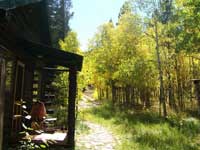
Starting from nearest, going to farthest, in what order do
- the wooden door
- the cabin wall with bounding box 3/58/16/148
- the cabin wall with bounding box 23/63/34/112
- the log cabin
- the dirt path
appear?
the log cabin → the cabin wall with bounding box 3/58/16/148 → the wooden door → the dirt path → the cabin wall with bounding box 23/63/34/112

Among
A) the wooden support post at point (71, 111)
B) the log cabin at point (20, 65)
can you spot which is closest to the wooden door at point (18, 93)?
the log cabin at point (20, 65)

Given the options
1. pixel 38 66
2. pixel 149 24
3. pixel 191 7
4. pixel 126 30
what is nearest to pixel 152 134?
pixel 38 66

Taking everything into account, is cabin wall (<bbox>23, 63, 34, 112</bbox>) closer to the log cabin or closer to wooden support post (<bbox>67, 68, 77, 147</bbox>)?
the log cabin

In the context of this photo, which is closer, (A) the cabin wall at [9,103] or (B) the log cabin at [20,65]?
(B) the log cabin at [20,65]

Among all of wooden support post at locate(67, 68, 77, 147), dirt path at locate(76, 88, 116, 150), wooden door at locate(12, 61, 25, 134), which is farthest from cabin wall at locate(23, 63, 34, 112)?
wooden support post at locate(67, 68, 77, 147)

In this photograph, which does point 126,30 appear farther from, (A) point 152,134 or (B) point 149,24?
(A) point 152,134

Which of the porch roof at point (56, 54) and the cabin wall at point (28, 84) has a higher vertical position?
the porch roof at point (56, 54)

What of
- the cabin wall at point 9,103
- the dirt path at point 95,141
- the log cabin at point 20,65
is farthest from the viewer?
the dirt path at point 95,141

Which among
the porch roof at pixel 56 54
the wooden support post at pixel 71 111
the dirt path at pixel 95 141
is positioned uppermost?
the porch roof at pixel 56 54

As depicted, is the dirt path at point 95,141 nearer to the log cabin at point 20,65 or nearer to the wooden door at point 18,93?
the log cabin at point 20,65

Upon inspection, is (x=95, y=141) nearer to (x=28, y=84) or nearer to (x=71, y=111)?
(x=71, y=111)

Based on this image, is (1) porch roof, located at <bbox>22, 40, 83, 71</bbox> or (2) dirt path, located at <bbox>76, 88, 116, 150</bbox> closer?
(1) porch roof, located at <bbox>22, 40, 83, 71</bbox>

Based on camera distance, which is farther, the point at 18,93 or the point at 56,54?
the point at 18,93

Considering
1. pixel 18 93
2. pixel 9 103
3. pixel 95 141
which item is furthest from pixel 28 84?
pixel 95 141
